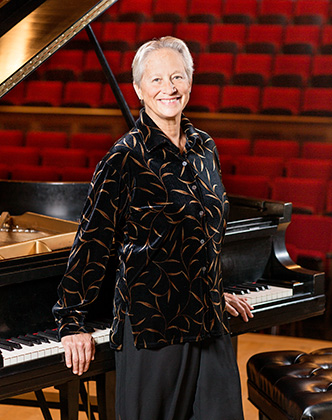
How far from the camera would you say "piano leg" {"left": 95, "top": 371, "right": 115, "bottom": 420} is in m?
1.91

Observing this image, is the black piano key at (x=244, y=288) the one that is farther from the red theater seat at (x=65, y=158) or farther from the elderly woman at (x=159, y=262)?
the red theater seat at (x=65, y=158)

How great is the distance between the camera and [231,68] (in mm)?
5055

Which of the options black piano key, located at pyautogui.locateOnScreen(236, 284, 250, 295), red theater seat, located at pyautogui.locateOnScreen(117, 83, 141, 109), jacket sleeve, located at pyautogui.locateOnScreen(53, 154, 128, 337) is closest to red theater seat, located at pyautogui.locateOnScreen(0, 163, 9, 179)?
red theater seat, located at pyautogui.locateOnScreen(117, 83, 141, 109)

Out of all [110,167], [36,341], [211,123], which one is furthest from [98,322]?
[211,123]

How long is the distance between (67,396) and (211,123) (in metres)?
3.30

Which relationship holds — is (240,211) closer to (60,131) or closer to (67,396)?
(67,396)

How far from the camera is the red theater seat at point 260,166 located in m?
4.25

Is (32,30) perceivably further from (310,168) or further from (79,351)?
(310,168)

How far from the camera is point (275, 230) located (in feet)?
7.25

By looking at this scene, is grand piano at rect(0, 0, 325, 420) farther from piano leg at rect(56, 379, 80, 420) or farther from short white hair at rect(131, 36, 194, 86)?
short white hair at rect(131, 36, 194, 86)

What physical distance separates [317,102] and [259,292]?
2.76 m

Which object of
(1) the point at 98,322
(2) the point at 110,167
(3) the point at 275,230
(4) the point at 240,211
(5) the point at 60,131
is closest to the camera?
(2) the point at 110,167

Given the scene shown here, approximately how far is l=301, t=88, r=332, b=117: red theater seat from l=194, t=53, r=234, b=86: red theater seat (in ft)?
2.27

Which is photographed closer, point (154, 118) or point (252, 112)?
point (154, 118)
